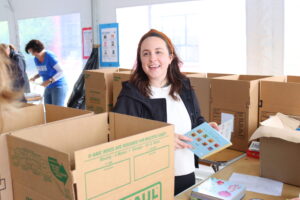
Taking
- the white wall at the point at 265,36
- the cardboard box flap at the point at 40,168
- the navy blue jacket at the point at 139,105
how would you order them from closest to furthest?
1. the cardboard box flap at the point at 40,168
2. the navy blue jacket at the point at 139,105
3. the white wall at the point at 265,36

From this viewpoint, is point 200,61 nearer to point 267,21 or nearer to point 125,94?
point 267,21

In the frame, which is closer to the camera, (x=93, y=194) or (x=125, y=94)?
(x=93, y=194)

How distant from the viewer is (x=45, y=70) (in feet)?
15.8

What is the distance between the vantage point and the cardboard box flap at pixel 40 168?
0.73m

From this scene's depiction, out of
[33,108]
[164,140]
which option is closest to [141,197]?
[164,140]

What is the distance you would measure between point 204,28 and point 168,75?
221 cm

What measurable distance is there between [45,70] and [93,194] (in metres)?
4.37

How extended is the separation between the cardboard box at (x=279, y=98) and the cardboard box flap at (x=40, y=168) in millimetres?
1863

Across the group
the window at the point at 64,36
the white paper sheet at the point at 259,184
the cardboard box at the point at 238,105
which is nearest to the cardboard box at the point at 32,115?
the white paper sheet at the point at 259,184

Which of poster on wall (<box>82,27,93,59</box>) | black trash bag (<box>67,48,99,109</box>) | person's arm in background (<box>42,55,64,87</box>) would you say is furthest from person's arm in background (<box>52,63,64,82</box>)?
poster on wall (<box>82,27,93,59</box>)

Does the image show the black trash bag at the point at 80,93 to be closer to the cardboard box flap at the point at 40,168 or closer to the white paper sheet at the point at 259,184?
the white paper sheet at the point at 259,184

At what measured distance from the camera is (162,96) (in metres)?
1.75

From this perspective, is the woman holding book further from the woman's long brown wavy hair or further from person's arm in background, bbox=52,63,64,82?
person's arm in background, bbox=52,63,64,82

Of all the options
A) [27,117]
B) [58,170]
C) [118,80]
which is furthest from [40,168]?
[118,80]
